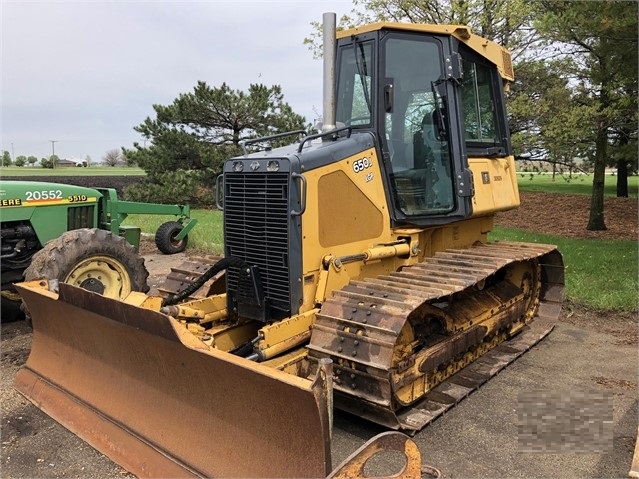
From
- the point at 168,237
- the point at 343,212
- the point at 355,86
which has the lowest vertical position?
the point at 168,237

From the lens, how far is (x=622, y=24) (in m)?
7.36

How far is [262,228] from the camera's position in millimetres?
4180

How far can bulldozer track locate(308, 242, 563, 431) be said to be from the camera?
351cm

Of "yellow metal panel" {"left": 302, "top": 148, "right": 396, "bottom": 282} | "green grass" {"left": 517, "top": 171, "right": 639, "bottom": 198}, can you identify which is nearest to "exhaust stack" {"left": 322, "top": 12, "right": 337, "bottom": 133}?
"yellow metal panel" {"left": 302, "top": 148, "right": 396, "bottom": 282}

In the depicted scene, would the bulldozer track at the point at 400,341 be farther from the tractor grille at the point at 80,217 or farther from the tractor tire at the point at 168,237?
the tractor tire at the point at 168,237

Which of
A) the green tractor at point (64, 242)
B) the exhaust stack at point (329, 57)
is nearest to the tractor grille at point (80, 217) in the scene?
the green tractor at point (64, 242)

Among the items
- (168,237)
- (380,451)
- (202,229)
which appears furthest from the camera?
(202,229)

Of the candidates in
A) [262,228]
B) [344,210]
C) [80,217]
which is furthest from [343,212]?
[80,217]

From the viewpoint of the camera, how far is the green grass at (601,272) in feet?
22.4

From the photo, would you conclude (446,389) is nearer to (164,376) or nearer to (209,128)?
(164,376)

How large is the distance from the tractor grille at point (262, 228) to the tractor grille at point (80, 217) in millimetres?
3139

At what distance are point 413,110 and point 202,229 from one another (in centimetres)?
969

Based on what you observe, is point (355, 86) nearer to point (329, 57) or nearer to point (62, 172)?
point (329, 57)

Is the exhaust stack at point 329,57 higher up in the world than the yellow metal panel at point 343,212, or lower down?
higher up
